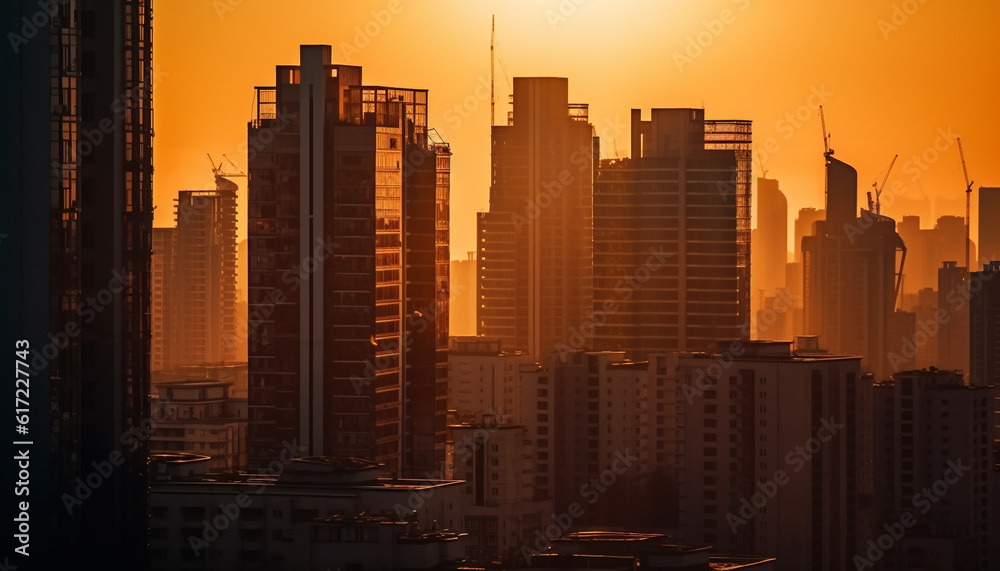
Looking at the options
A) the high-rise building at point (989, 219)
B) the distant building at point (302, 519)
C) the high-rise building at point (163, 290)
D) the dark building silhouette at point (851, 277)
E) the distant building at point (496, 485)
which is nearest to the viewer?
the distant building at point (302, 519)

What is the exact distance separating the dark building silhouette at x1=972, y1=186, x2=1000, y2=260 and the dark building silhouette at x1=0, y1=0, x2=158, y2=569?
82187 mm

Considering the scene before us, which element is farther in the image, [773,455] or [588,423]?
[588,423]

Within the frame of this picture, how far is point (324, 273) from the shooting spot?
162ft

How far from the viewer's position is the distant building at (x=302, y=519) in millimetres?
36000

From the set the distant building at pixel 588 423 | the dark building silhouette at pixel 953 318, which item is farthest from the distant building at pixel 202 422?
the dark building silhouette at pixel 953 318

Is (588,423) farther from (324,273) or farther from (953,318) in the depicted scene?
(953,318)

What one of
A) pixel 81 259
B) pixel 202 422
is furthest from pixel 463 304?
pixel 81 259

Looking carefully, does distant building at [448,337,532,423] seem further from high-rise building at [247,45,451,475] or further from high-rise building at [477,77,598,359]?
high-rise building at [247,45,451,475]

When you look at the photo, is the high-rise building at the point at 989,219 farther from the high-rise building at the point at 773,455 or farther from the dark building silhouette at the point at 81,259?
the dark building silhouette at the point at 81,259

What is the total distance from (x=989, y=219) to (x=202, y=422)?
196 feet

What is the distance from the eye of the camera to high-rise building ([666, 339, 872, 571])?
167 feet

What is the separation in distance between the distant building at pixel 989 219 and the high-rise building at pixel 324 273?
211ft

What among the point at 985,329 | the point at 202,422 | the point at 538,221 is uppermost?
the point at 538,221

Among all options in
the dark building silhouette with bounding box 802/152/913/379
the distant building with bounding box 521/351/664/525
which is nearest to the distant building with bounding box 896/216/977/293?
the dark building silhouette with bounding box 802/152/913/379
